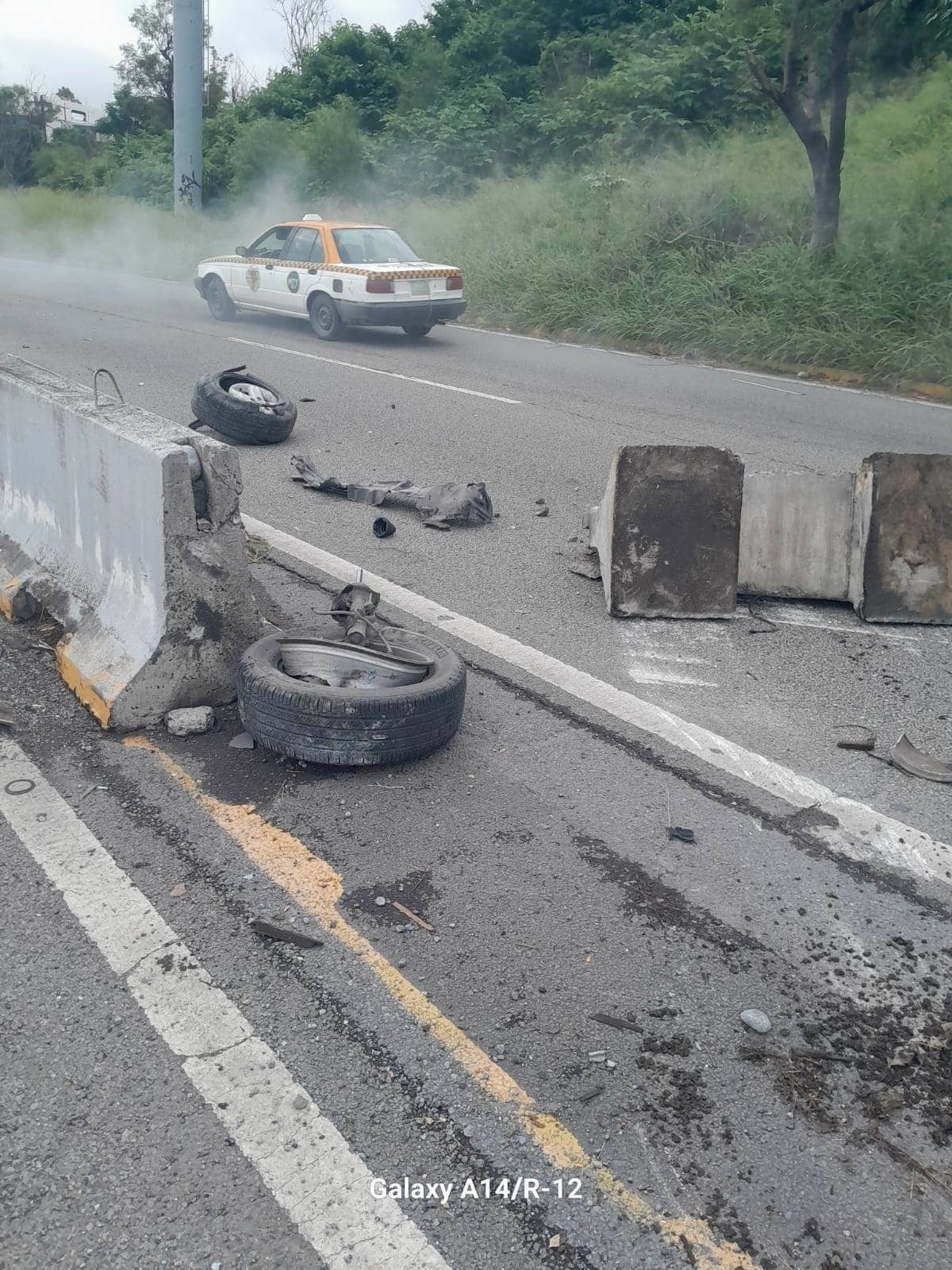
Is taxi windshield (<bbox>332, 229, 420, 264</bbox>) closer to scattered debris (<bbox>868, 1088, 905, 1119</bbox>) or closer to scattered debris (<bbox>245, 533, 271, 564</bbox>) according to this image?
scattered debris (<bbox>245, 533, 271, 564</bbox>)

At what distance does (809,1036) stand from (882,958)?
1.42 feet

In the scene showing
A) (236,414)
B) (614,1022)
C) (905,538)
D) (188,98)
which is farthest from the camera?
(188,98)

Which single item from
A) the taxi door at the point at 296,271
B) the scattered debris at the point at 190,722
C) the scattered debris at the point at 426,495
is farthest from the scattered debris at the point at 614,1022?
the taxi door at the point at 296,271

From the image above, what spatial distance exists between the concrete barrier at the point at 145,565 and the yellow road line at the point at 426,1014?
30 centimetres

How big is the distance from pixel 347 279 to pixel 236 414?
23.8 feet

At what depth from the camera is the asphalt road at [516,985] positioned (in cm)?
227

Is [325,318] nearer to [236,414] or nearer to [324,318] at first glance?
[324,318]

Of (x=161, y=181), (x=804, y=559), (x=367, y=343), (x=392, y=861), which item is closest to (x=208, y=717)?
(x=392, y=861)

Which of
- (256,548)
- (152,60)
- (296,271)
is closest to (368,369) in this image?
(296,271)

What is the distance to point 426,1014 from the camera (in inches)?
110

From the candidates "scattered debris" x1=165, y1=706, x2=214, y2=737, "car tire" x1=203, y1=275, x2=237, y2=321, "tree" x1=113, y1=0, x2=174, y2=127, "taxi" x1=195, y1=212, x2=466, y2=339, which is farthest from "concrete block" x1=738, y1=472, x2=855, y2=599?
"tree" x1=113, y1=0, x2=174, y2=127

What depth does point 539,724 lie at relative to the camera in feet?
14.5

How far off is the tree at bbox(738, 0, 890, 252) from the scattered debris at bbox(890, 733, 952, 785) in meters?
13.1

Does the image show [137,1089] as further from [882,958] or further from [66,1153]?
[882,958]
